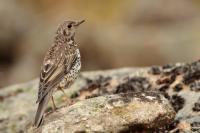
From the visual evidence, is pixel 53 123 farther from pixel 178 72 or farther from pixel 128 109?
pixel 178 72

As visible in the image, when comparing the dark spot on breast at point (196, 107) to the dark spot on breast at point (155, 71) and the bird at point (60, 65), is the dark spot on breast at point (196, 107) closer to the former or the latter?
the bird at point (60, 65)

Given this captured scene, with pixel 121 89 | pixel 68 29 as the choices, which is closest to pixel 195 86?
pixel 121 89

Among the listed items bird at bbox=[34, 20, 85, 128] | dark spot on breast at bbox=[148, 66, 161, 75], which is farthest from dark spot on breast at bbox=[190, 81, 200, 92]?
bird at bbox=[34, 20, 85, 128]

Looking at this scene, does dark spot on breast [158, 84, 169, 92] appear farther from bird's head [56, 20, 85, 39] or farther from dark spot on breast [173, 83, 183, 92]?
bird's head [56, 20, 85, 39]

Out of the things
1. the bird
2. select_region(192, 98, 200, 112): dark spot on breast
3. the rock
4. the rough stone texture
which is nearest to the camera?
the rock

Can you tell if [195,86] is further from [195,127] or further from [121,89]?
[195,127]

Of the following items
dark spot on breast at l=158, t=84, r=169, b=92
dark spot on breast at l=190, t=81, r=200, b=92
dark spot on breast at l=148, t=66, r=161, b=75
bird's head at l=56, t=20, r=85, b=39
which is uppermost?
bird's head at l=56, t=20, r=85, b=39
